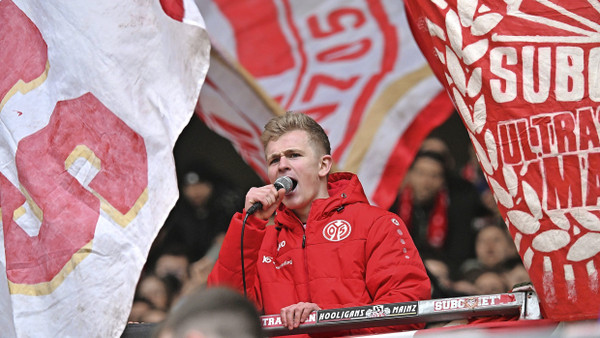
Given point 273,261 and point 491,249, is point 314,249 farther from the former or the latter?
point 491,249

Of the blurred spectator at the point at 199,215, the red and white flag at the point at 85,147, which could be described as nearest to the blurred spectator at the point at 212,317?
the red and white flag at the point at 85,147

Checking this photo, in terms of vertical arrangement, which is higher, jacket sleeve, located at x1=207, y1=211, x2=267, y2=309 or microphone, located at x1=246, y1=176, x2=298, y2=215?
microphone, located at x1=246, y1=176, x2=298, y2=215

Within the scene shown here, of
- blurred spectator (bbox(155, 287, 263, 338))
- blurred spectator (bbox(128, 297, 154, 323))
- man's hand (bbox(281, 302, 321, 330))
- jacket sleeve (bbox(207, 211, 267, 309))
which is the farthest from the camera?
blurred spectator (bbox(128, 297, 154, 323))

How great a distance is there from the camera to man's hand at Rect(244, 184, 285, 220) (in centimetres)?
330

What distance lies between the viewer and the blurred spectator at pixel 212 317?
150 cm

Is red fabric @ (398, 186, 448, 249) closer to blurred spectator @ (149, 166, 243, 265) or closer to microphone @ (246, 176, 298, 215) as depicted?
blurred spectator @ (149, 166, 243, 265)

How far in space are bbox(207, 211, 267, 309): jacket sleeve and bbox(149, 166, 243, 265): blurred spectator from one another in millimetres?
1395

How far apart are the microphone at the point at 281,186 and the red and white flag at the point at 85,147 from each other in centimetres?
54

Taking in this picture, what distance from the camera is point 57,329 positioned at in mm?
3518

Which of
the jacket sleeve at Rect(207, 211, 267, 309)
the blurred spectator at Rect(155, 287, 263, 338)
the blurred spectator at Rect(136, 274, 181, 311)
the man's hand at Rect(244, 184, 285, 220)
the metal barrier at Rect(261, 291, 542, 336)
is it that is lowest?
the blurred spectator at Rect(136, 274, 181, 311)

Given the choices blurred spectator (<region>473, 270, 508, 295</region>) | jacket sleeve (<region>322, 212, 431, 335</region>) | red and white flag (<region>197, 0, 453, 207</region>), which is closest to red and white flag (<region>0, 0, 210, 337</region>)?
red and white flag (<region>197, 0, 453, 207</region>)

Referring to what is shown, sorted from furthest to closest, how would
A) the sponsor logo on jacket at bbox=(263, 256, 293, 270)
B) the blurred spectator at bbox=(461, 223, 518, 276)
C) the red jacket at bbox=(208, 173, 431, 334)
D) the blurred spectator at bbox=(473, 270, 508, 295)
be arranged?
the blurred spectator at bbox=(461, 223, 518, 276)
the blurred spectator at bbox=(473, 270, 508, 295)
the sponsor logo on jacket at bbox=(263, 256, 293, 270)
the red jacket at bbox=(208, 173, 431, 334)

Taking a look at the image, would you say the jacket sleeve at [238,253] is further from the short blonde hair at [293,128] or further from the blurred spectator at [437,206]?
the blurred spectator at [437,206]

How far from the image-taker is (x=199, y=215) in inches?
191
